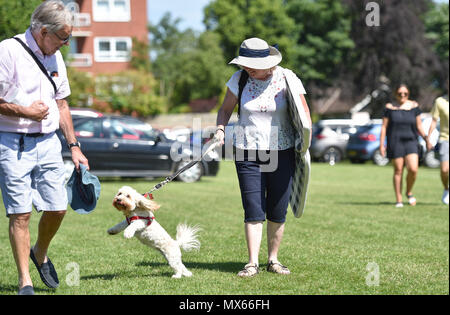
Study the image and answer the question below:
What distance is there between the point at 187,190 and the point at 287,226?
20.4 feet

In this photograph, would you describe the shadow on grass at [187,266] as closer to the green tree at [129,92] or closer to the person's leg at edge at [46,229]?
the person's leg at edge at [46,229]

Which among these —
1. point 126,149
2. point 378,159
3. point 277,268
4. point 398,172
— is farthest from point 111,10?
point 277,268

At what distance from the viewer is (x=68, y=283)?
5605 millimetres

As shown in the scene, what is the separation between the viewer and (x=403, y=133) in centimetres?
1169

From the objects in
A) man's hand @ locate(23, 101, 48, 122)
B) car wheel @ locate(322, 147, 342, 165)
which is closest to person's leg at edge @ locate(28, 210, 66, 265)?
man's hand @ locate(23, 101, 48, 122)

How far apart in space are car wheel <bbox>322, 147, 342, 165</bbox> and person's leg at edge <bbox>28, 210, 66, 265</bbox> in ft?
83.9

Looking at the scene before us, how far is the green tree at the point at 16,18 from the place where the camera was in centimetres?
1106

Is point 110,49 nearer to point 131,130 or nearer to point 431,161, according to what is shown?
point 431,161

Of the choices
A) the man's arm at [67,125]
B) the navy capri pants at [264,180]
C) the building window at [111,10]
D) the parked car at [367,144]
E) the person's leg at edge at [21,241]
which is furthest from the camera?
the building window at [111,10]

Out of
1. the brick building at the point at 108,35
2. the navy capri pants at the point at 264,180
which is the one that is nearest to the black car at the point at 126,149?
the navy capri pants at the point at 264,180

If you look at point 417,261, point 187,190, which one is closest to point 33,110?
point 417,261

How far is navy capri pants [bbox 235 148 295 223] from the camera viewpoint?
607 cm

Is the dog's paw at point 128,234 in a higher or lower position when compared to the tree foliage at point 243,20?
higher

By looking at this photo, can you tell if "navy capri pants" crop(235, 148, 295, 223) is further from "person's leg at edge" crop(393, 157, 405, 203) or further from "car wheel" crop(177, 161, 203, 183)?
"car wheel" crop(177, 161, 203, 183)
